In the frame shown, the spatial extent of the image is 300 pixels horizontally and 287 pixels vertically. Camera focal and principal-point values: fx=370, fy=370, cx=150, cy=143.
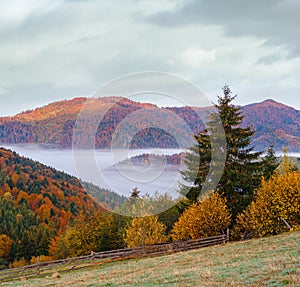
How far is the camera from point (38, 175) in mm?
190875

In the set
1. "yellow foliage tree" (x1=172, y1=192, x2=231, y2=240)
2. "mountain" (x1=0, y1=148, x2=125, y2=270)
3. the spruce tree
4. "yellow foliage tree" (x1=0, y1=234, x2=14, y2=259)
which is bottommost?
"yellow foliage tree" (x1=0, y1=234, x2=14, y2=259)

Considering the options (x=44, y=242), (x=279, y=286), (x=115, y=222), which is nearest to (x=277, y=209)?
(x=279, y=286)

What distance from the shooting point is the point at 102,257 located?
32.9m

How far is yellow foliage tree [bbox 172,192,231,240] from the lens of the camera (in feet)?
105

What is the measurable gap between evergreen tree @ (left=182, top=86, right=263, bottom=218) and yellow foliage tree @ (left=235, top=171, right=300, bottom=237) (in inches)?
134

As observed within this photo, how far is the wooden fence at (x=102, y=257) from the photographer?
29.5 m

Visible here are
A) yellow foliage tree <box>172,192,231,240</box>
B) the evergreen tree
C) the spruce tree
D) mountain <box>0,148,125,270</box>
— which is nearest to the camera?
yellow foliage tree <box>172,192,231,240</box>

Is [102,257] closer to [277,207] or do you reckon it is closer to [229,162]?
[229,162]

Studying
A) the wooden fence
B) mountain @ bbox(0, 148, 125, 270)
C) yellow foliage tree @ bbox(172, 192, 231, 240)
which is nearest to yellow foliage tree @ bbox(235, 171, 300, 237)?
yellow foliage tree @ bbox(172, 192, 231, 240)

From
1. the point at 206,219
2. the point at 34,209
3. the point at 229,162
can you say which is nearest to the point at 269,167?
the point at 229,162

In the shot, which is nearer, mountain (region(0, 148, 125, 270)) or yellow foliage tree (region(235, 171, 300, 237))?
yellow foliage tree (region(235, 171, 300, 237))

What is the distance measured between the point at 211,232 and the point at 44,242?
65189mm

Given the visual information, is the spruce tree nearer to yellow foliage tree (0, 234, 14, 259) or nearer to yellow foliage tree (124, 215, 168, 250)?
yellow foliage tree (124, 215, 168, 250)

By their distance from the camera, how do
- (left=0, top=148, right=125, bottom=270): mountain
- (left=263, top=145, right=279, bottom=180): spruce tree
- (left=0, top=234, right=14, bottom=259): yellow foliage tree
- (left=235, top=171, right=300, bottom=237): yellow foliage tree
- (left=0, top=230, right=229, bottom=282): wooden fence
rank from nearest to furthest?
(left=235, top=171, right=300, bottom=237): yellow foliage tree, (left=0, top=230, right=229, bottom=282): wooden fence, (left=263, top=145, right=279, bottom=180): spruce tree, (left=0, top=148, right=125, bottom=270): mountain, (left=0, top=234, right=14, bottom=259): yellow foliage tree
